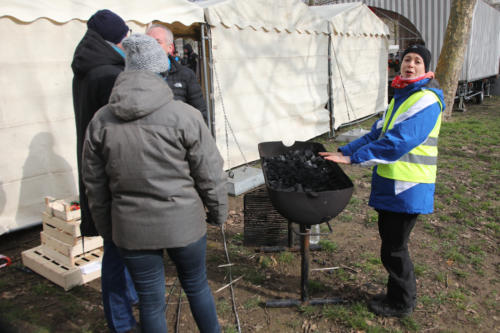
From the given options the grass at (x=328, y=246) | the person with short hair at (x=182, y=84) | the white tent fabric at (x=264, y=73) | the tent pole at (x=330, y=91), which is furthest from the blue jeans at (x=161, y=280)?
the tent pole at (x=330, y=91)

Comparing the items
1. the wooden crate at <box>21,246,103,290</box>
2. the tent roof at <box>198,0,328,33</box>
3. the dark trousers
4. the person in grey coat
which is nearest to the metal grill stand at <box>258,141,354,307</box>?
the dark trousers

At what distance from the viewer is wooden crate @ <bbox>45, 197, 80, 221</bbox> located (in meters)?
3.14

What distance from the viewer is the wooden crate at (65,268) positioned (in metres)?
3.16

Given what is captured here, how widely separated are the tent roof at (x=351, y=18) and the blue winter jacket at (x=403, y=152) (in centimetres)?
603

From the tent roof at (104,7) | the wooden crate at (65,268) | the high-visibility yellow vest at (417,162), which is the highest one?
the tent roof at (104,7)

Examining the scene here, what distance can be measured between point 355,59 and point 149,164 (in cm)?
831

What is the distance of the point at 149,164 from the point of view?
1711 mm

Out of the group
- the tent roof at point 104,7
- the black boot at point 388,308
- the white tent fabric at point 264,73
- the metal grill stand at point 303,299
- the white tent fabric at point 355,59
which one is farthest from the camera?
the white tent fabric at point 355,59

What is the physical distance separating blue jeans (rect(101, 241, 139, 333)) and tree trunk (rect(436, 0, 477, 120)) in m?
→ 9.68

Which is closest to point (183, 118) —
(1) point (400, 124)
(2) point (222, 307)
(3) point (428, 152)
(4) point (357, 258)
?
(1) point (400, 124)

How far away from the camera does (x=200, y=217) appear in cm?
192

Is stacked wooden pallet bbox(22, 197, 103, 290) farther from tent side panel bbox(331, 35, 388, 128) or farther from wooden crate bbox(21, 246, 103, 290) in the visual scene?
tent side panel bbox(331, 35, 388, 128)

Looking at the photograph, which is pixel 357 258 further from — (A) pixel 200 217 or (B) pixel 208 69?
(B) pixel 208 69

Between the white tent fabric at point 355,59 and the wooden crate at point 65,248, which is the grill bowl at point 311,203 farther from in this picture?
the white tent fabric at point 355,59
